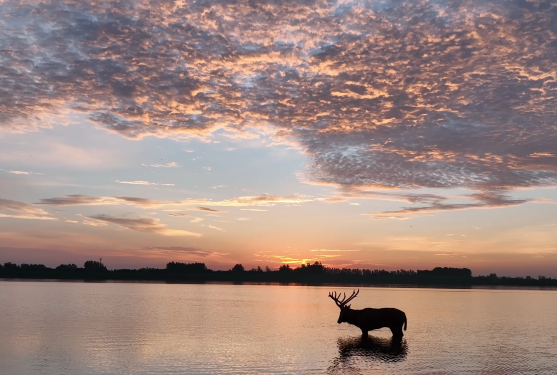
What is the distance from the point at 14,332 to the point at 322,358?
66.7ft

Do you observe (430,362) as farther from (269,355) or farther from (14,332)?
(14,332)

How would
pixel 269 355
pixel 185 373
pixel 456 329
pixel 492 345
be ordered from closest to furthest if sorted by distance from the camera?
pixel 185 373, pixel 269 355, pixel 492 345, pixel 456 329

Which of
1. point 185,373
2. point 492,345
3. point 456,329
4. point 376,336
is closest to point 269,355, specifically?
point 185,373

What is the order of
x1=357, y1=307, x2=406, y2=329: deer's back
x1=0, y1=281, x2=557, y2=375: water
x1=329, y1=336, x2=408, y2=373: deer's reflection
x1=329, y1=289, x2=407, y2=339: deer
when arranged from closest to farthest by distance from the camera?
x1=0, y1=281, x2=557, y2=375: water < x1=329, y1=336, x2=408, y2=373: deer's reflection < x1=329, y1=289, x2=407, y2=339: deer < x1=357, y1=307, x2=406, y2=329: deer's back

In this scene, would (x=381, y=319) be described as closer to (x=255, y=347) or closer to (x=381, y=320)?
(x=381, y=320)

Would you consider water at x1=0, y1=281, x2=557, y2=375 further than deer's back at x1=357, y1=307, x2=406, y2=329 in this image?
No

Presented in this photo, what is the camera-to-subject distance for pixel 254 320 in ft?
148

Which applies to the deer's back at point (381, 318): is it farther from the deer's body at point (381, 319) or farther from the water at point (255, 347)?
the water at point (255, 347)

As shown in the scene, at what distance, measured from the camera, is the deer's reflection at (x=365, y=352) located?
23.5m

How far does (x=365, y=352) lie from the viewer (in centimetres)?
2753

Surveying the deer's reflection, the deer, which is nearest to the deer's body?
the deer

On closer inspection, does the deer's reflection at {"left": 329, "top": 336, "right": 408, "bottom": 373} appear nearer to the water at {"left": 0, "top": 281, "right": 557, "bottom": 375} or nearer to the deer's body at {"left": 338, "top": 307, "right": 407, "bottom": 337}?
the water at {"left": 0, "top": 281, "right": 557, "bottom": 375}

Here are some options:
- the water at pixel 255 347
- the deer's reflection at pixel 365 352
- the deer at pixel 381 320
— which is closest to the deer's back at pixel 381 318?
the deer at pixel 381 320

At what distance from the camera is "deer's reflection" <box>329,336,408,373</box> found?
77.2ft
